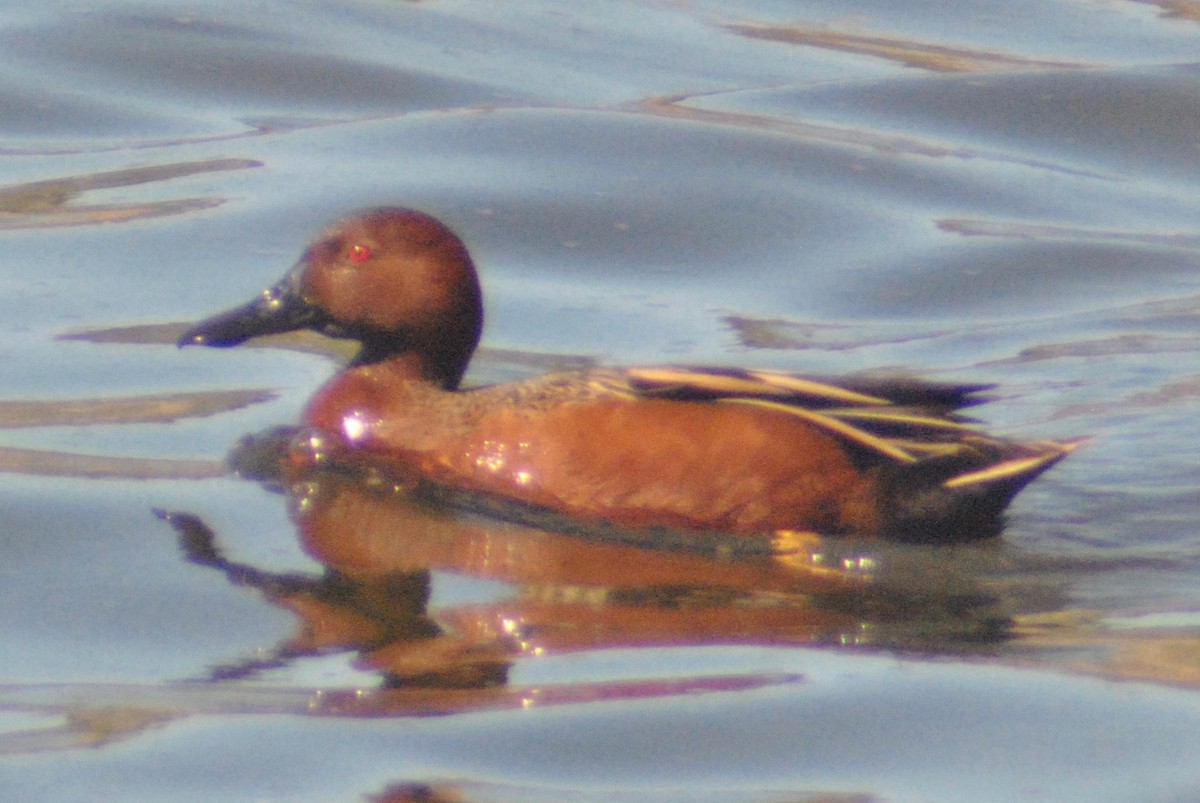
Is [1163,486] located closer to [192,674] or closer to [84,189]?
[192,674]

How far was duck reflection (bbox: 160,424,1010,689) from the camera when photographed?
5.39 meters

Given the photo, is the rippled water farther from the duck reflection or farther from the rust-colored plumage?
the rust-colored plumage

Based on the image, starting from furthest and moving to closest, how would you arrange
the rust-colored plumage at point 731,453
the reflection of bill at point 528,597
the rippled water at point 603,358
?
the rust-colored plumage at point 731,453, the reflection of bill at point 528,597, the rippled water at point 603,358

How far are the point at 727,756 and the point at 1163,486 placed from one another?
2763mm

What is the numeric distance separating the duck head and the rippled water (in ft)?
1.73

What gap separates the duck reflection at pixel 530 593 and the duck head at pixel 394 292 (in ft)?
1.61

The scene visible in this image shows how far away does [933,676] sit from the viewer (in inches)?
206

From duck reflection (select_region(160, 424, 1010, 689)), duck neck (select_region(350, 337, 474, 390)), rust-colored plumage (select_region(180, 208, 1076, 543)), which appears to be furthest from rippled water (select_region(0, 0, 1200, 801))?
duck neck (select_region(350, 337, 474, 390))

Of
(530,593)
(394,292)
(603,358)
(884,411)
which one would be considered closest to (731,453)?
(884,411)

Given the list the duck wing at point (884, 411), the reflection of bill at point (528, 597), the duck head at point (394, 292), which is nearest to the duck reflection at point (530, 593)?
the reflection of bill at point (528, 597)

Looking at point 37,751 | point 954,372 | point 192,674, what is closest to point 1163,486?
point 954,372

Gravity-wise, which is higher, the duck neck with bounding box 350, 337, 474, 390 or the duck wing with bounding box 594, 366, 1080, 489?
the duck wing with bounding box 594, 366, 1080, 489

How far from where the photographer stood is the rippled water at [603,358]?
489 cm

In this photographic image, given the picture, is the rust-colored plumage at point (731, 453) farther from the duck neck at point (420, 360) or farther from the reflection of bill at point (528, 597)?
the duck neck at point (420, 360)
